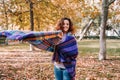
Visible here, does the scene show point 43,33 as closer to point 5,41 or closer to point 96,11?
point 5,41

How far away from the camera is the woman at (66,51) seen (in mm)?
6297

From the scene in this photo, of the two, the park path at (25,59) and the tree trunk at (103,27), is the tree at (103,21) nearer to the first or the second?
the tree trunk at (103,27)

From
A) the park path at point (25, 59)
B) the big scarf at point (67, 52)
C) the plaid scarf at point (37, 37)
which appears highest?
the plaid scarf at point (37, 37)

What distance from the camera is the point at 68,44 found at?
6281 mm

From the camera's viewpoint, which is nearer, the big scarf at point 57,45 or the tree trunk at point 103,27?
the big scarf at point 57,45

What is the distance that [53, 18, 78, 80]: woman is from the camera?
630 cm

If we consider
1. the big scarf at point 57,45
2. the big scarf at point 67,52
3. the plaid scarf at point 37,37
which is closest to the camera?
the plaid scarf at point 37,37

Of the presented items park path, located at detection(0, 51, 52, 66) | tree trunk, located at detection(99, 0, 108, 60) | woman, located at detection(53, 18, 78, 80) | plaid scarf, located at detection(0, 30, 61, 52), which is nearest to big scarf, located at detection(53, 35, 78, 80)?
woman, located at detection(53, 18, 78, 80)

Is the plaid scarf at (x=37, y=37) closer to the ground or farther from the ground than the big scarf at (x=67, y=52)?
farther from the ground

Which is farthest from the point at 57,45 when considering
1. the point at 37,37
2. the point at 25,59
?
the point at 25,59

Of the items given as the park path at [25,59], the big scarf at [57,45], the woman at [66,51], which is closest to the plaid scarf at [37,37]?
the big scarf at [57,45]

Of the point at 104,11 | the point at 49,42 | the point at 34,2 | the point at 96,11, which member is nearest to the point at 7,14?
the point at 34,2

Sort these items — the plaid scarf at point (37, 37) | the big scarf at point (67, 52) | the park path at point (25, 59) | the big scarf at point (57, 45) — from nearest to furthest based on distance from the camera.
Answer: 1. the plaid scarf at point (37, 37)
2. the big scarf at point (57, 45)
3. the big scarf at point (67, 52)
4. the park path at point (25, 59)

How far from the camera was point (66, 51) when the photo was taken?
630 cm
